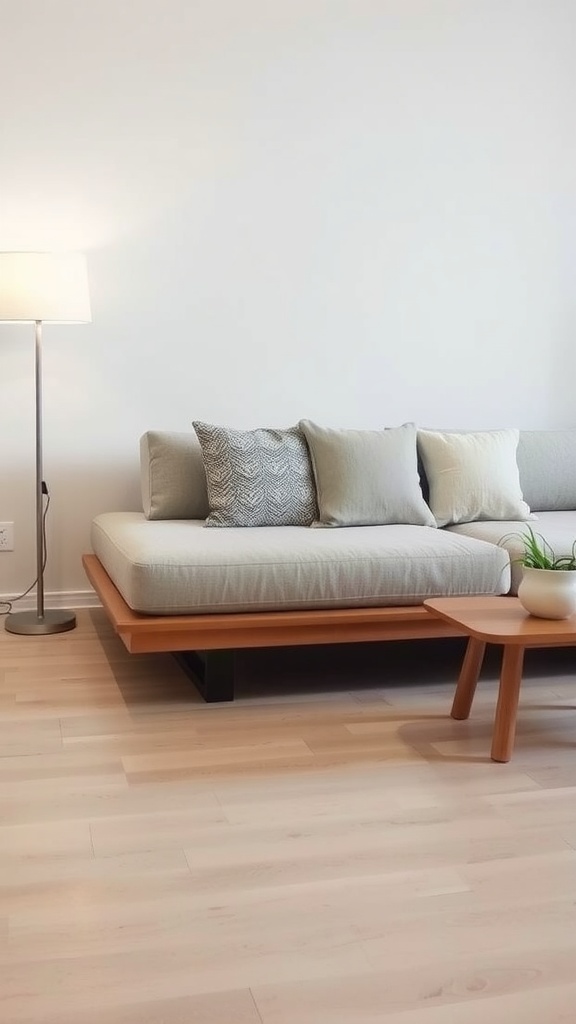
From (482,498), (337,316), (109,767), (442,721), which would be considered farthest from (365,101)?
(109,767)

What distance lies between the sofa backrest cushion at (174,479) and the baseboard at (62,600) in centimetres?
62

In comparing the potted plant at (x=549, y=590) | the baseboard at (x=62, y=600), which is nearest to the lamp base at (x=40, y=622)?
the baseboard at (x=62, y=600)

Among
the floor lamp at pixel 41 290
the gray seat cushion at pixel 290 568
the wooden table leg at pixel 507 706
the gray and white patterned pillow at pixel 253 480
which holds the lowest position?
the wooden table leg at pixel 507 706

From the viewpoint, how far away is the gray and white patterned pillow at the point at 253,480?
3891 millimetres

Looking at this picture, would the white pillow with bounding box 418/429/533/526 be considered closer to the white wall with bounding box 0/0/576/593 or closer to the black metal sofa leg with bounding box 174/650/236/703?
the white wall with bounding box 0/0/576/593

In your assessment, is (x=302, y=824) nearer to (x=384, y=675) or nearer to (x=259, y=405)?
(x=384, y=675)

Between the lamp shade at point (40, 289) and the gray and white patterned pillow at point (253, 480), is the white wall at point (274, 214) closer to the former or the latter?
the lamp shade at point (40, 289)

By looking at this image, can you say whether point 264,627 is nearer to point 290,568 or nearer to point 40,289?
point 290,568

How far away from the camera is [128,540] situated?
3.50 m

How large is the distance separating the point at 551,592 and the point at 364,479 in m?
1.22

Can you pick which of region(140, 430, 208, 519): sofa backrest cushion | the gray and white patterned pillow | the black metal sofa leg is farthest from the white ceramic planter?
region(140, 430, 208, 519): sofa backrest cushion

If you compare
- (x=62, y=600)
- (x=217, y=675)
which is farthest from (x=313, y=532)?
(x=62, y=600)

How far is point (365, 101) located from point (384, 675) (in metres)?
2.47

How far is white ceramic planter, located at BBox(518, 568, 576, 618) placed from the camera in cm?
290
